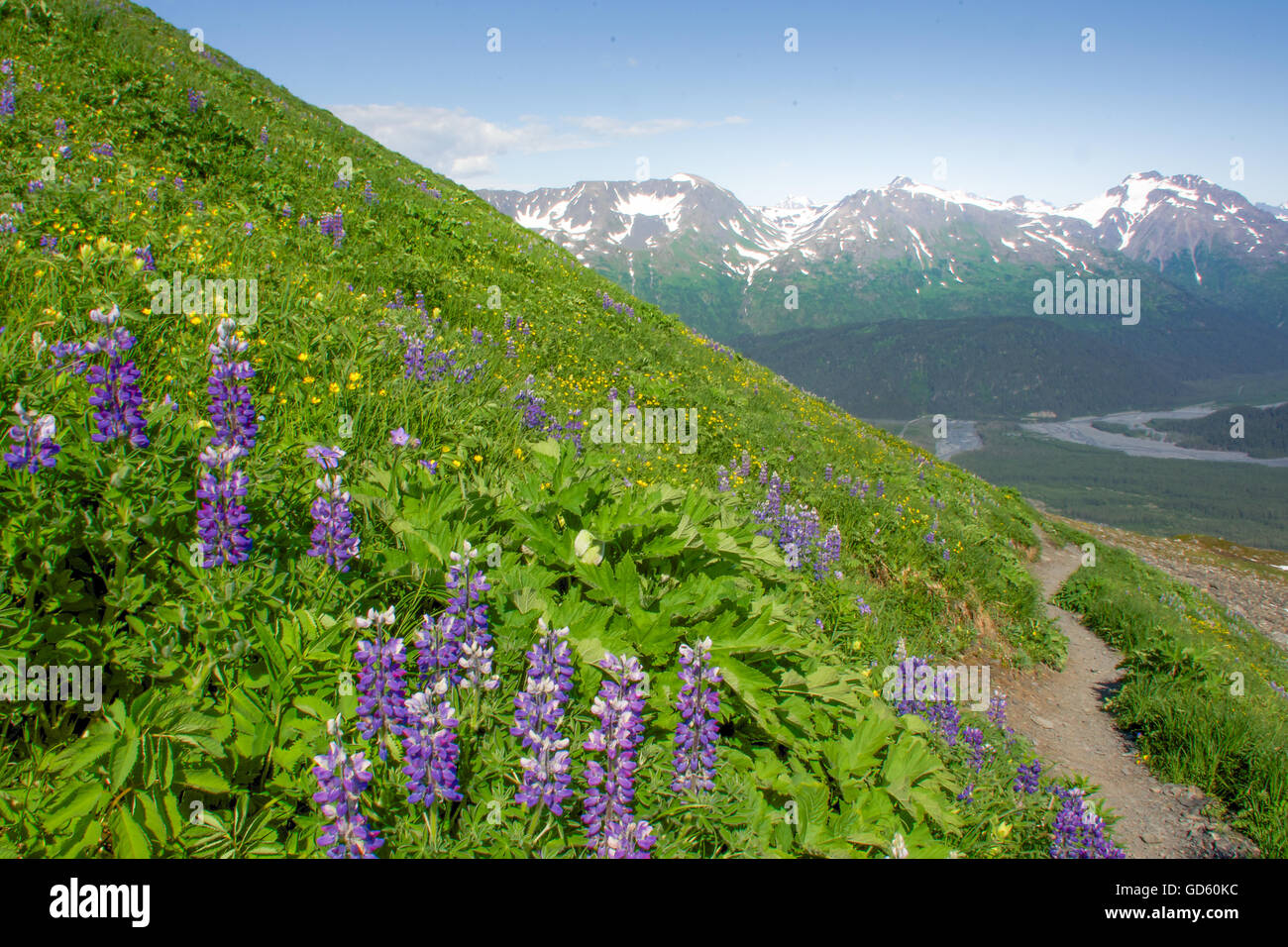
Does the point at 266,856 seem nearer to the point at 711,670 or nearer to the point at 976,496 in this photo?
the point at 711,670

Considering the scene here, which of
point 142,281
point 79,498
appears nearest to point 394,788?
point 79,498

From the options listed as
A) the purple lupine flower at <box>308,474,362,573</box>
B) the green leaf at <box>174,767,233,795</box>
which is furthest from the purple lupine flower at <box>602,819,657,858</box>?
the purple lupine flower at <box>308,474,362,573</box>

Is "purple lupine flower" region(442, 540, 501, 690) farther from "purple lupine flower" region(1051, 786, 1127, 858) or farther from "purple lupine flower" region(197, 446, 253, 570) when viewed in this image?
"purple lupine flower" region(1051, 786, 1127, 858)

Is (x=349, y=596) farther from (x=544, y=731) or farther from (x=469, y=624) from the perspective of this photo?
(x=544, y=731)

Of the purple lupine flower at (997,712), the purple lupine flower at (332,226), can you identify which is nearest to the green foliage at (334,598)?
the purple lupine flower at (997,712)

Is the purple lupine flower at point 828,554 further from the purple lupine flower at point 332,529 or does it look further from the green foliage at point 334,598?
the purple lupine flower at point 332,529

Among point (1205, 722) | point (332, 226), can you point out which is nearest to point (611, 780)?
point (1205, 722)
